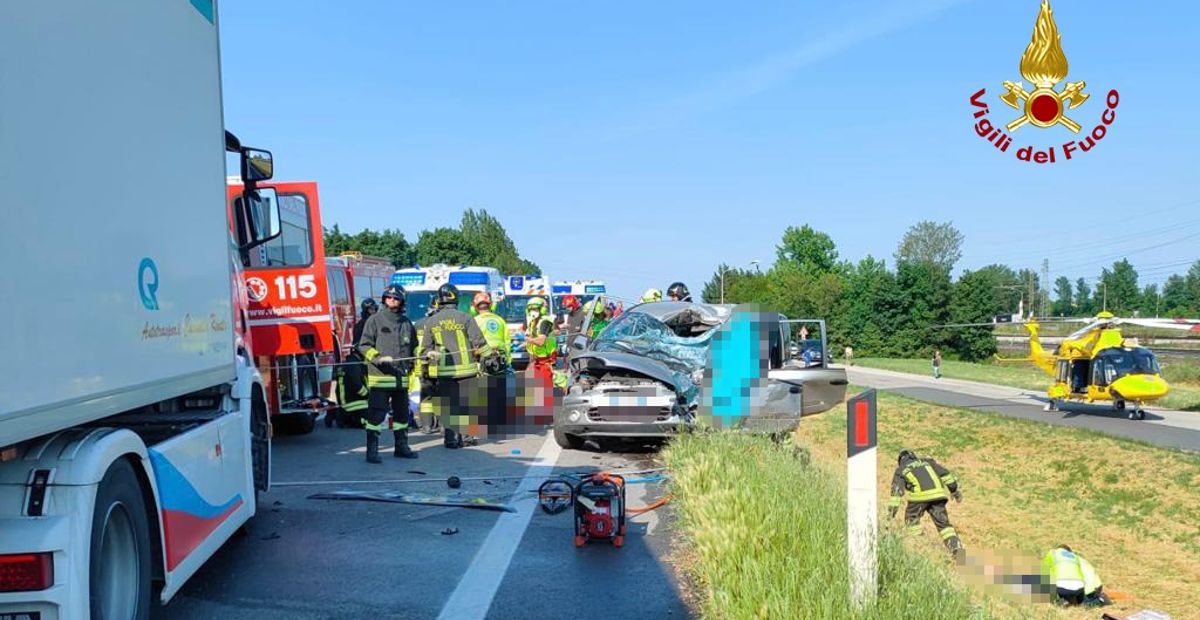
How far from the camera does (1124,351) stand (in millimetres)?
21766

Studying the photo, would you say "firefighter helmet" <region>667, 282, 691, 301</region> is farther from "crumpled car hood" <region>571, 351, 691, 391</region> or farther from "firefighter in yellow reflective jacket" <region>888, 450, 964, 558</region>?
"firefighter in yellow reflective jacket" <region>888, 450, 964, 558</region>

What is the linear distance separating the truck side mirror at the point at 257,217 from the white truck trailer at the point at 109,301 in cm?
167

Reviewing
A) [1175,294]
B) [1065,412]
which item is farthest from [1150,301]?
[1065,412]

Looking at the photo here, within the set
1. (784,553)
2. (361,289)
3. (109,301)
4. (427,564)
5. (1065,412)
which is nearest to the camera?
(109,301)

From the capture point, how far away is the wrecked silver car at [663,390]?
30.5ft

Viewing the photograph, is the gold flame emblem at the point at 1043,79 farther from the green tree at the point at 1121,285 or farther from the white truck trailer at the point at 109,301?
the green tree at the point at 1121,285

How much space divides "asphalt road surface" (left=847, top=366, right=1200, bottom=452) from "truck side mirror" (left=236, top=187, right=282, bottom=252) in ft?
50.3

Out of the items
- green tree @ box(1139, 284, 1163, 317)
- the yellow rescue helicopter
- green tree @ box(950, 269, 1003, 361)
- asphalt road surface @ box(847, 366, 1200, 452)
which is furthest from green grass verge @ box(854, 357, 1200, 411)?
green tree @ box(1139, 284, 1163, 317)

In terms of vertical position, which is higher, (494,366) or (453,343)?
(453,343)

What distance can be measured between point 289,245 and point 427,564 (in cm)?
502

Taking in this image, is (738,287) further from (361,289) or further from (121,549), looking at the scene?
(121,549)

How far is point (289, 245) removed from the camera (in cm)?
966

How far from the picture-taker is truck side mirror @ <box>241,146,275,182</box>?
21.8 ft

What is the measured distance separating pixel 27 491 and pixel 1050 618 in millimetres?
4773
